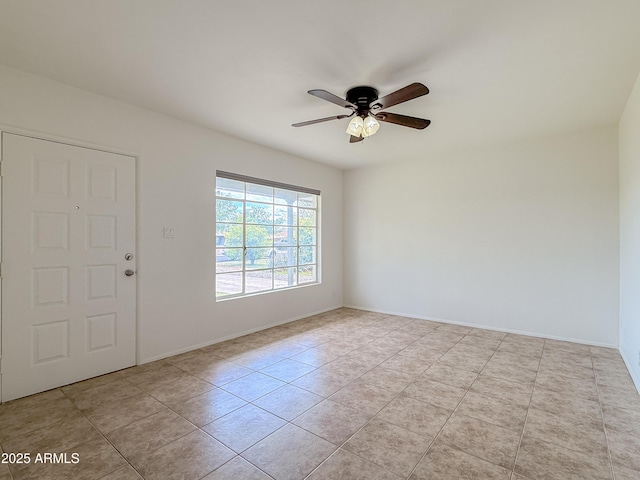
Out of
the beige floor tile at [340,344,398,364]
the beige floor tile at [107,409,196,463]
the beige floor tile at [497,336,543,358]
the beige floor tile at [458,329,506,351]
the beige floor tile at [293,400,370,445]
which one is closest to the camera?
the beige floor tile at [107,409,196,463]

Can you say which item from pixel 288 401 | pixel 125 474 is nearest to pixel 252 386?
pixel 288 401

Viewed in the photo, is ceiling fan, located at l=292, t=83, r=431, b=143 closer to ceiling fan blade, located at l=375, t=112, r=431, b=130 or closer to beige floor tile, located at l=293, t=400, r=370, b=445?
ceiling fan blade, located at l=375, t=112, r=431, b=130

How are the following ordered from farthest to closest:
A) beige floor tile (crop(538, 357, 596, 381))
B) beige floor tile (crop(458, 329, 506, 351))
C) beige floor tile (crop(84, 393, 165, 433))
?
beige floor tile (crop(458, 329, 506, 351))
beige floor tile (crop(538, 357, 596, 381))
beige floor tile (crop(84, 393, 165, 433))

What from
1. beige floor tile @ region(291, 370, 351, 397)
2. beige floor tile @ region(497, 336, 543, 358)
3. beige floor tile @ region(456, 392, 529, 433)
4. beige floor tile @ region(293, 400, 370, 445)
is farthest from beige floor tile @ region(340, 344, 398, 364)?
beige floor tile @ region(497, 336, 543, 358)

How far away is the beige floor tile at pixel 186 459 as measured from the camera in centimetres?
168

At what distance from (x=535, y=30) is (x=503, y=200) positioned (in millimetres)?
2674

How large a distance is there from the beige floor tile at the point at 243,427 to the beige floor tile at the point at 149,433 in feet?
0.59

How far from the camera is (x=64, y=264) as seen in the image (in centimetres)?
269

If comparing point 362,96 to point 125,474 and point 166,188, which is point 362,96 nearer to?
point 166,188

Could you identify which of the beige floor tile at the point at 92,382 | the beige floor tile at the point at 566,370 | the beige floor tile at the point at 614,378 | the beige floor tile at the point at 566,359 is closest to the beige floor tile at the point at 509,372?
the beige floor tile at the point at 566,370

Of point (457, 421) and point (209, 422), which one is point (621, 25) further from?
point (209, 422)

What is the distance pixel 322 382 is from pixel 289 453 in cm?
93

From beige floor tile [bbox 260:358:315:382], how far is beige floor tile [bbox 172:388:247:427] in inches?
19.1

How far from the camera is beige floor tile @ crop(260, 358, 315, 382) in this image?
2.88 meters
